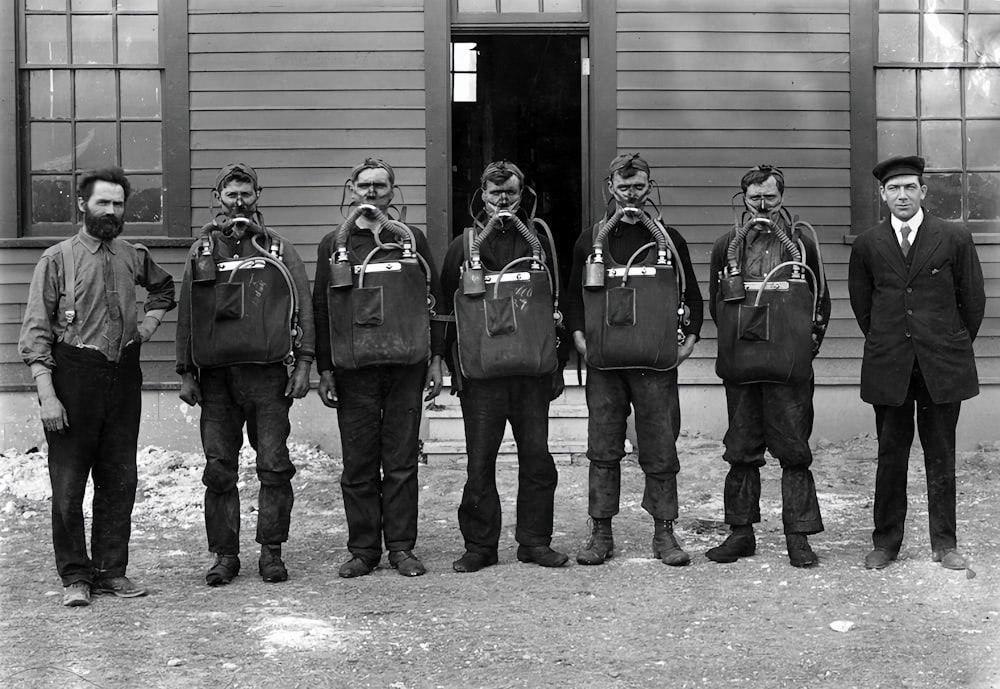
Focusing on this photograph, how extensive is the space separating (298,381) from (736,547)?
7.86ft

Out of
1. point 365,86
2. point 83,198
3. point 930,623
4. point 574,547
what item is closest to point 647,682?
point 930,623

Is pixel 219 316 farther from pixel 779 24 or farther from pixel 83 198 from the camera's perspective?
pixel 779 24

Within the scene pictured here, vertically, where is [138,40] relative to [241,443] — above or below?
above

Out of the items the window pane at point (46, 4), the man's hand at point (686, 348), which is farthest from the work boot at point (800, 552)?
the window pane at point (46, 4)

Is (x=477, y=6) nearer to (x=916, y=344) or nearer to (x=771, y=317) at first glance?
(x=771, y=317)

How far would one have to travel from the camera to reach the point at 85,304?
16.7ft

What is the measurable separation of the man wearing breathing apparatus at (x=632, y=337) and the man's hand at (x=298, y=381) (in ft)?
4.58

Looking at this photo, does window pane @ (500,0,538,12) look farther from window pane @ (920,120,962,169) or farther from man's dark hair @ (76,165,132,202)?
man's dark hair @ (76,165,132,202)

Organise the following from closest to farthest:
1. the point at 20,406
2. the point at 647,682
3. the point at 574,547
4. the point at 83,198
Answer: the point at 647,682 < the point at 83,198 < the point at 574,547 < the point at 20,406

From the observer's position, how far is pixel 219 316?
529 centimetres

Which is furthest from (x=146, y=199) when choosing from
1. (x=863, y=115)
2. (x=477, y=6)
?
(x=863, y=115)

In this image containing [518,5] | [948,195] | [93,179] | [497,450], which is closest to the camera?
[93,179]

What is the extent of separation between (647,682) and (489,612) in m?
1.02

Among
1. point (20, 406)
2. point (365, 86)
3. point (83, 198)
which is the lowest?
point (20, 406)
